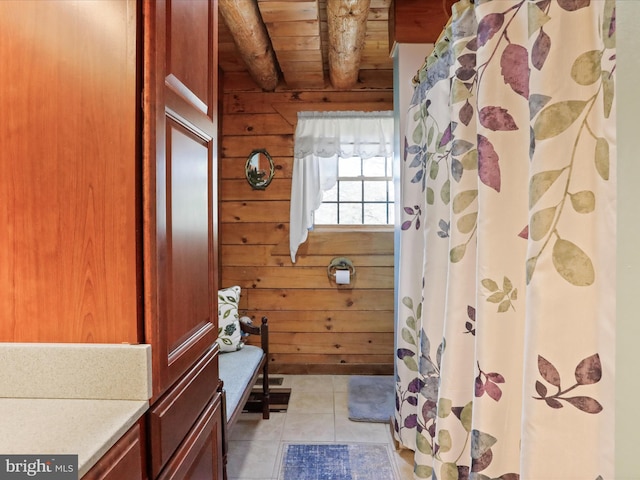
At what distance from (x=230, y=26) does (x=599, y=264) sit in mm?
2132

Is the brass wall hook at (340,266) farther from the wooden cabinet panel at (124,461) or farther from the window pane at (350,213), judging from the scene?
the wooden cabinet panel at (124,461)

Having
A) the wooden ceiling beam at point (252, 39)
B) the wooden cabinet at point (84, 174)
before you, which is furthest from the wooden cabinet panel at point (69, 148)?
the wooden ceiling beam at point (252, 39)

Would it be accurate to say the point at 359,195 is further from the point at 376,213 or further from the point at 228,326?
the point at 228,326

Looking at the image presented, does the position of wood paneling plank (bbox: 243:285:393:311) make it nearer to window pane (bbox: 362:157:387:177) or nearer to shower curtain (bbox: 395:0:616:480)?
window pane (bbox: 362:157:387:177)

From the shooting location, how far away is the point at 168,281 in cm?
86

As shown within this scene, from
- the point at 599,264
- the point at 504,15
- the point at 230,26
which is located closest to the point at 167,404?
the point at 599,264

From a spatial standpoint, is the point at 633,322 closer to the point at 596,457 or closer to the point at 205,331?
the point at 596,457

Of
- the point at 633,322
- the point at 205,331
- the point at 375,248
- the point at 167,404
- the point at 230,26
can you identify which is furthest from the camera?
the point at 375,248

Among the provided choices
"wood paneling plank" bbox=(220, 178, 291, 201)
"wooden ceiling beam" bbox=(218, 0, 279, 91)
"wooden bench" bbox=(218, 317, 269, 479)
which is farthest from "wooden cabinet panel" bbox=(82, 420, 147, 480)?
"wood paneling plank" bbox=(220, 178, 291, 201)

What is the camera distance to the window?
120 inches

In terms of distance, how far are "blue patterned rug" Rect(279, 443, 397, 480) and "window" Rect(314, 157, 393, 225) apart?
1.70 meters

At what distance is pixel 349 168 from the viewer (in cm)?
308

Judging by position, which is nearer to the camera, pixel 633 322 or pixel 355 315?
pixel 633 322

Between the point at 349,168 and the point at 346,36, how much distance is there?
116 centimetres
